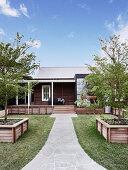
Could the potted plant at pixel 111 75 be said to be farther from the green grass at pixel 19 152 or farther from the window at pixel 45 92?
the window at pixel 45 92

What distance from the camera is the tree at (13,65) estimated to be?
4469 millimetres

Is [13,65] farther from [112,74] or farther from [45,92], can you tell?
[45,92]

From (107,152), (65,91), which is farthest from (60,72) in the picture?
(107,152)

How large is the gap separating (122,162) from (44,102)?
10822 mm

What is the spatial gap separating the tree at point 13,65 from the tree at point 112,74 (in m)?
2.83

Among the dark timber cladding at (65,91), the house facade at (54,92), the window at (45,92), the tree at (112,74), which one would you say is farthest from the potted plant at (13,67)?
the dark timber cladding at (65,91)

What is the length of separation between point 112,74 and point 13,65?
4140 millimetres

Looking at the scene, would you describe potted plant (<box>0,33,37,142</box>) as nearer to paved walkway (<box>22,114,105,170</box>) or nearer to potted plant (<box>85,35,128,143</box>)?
paved walkway (<box>22,114,105,170</box>)

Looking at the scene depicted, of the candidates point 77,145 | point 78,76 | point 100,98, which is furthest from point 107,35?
point 78,76

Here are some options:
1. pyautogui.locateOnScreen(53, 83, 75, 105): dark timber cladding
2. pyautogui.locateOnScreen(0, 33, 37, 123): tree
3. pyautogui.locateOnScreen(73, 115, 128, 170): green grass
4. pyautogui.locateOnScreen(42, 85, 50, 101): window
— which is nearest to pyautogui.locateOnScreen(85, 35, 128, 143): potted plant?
pyautogui.locateOnScreen(73, 115, 128, 170): green grass

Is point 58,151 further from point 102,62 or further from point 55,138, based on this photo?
point 102,62

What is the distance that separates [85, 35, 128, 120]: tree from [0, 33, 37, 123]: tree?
2.83m

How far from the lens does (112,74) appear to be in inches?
168

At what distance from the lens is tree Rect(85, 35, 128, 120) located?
4.23 m
